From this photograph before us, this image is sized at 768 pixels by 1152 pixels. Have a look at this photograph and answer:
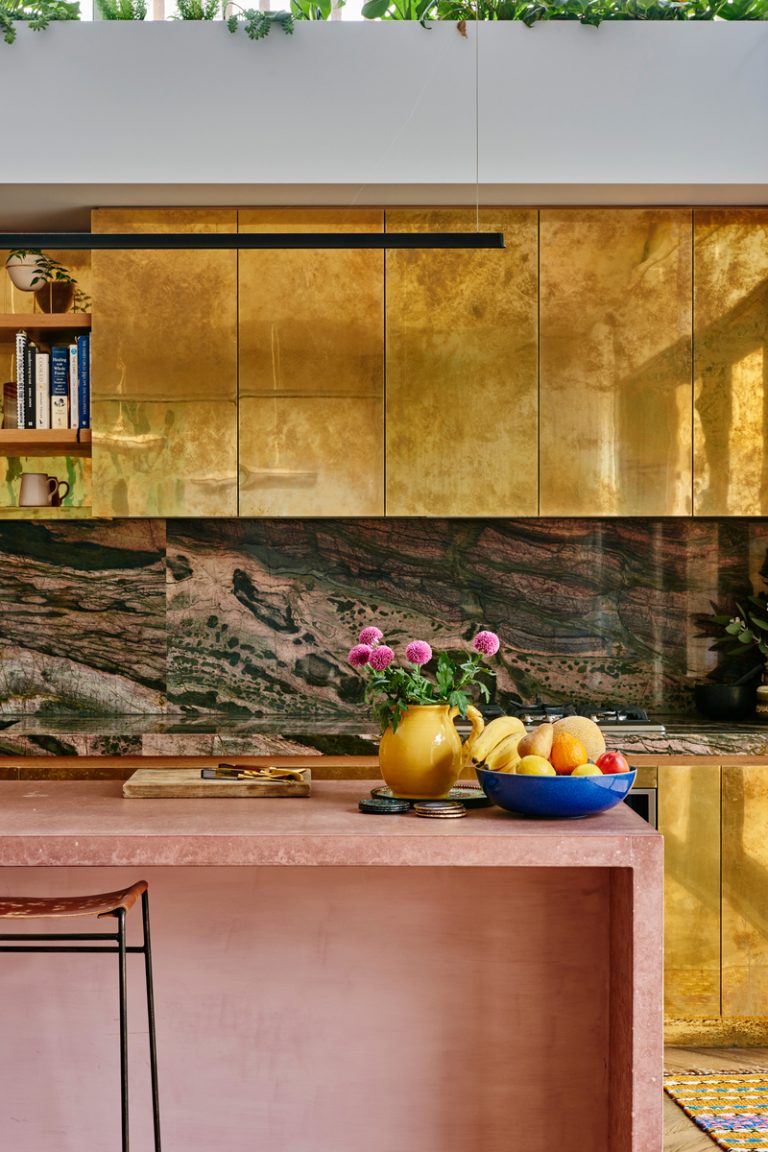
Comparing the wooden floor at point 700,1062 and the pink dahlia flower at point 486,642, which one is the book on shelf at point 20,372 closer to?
the pink dahlia flower at point 486,642

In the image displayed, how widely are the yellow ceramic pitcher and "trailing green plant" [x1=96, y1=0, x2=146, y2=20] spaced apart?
2.64m

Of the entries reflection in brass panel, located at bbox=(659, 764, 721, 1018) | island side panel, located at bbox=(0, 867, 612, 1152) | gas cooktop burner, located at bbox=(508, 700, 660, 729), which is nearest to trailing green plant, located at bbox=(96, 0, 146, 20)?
gas cooktop burner, located at bbox=(508, 700, 660, 729)

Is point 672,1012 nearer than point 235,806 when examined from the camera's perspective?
No

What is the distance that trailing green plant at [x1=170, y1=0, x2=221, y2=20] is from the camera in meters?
3.55

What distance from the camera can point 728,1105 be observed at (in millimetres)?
2969

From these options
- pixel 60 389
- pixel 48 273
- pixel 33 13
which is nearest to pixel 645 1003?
pixel 60 389

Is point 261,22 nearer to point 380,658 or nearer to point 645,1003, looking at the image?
point 380,658

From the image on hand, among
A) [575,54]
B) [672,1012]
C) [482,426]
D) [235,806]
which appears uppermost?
[575,54]

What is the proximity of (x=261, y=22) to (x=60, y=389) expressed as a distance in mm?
1385

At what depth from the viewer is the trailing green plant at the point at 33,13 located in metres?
3.53

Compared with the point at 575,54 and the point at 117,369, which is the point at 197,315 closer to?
the point at 117,369

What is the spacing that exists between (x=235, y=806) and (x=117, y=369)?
2.06 metres

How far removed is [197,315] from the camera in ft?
12.4

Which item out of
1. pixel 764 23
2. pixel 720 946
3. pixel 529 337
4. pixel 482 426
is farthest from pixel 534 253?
pixel 720 946
